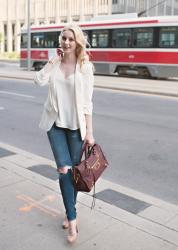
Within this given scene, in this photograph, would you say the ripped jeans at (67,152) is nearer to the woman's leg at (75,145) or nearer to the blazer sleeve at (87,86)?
the woman's leg at (75,145)

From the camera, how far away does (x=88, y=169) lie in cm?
353

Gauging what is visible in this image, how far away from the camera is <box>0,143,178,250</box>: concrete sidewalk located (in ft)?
11.7

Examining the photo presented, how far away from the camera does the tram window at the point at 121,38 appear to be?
22147 millimetres

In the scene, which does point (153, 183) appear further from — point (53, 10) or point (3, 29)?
point (3, 29)

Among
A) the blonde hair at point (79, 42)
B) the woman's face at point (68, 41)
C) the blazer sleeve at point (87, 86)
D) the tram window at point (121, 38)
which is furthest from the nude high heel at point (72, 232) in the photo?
the tram window at point (121, 38)

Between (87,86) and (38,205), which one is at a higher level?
(87,86)

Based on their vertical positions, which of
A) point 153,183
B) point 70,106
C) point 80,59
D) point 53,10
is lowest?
point 153,183

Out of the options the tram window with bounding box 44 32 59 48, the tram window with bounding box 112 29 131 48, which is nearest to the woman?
the tram window with bounding box 112 29 131 48

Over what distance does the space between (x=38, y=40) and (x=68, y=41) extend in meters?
24.7

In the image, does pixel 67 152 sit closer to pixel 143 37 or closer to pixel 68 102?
pixel 68 102

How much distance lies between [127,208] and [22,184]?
1.33 m

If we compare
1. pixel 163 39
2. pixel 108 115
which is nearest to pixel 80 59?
pixel 108 115

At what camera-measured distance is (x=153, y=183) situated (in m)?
5.50

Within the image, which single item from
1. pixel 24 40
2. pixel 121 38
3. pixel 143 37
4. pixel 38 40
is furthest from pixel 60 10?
pixel 143 37
